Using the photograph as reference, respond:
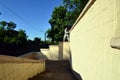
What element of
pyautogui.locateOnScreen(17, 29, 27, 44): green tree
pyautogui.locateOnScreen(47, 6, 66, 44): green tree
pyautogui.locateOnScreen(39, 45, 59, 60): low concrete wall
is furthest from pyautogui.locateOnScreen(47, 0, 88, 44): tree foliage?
pyautogui.locateOnScreen(17, 29, 27, 44): green tree

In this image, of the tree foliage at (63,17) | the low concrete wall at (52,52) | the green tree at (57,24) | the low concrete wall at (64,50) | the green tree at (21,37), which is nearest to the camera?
the low concrete wall at (64,50)

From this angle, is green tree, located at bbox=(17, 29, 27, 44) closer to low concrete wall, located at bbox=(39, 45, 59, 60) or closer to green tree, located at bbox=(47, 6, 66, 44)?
low concrete wall, located at bbox=(39, 45, 59, 60)

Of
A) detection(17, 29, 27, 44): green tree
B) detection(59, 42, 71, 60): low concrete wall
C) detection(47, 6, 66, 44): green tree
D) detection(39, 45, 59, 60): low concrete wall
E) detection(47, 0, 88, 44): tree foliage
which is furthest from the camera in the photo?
detection(47, 6, 66, 44): green tree

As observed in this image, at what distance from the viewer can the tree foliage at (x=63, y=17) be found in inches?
827

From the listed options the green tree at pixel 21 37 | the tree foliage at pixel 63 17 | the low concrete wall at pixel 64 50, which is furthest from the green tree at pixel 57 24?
the low concrete wall at pixel 64 50

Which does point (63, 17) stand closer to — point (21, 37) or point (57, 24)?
point (57, 24)

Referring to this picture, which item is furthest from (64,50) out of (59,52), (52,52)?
(52,52)

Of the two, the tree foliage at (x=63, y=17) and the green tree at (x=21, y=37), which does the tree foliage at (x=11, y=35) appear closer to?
the green tree at (x=21, y=37)

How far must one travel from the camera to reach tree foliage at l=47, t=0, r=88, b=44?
2100 cm

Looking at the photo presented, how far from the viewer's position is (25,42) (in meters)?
17.9

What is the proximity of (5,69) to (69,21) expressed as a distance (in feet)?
57.3

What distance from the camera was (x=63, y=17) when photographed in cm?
2247

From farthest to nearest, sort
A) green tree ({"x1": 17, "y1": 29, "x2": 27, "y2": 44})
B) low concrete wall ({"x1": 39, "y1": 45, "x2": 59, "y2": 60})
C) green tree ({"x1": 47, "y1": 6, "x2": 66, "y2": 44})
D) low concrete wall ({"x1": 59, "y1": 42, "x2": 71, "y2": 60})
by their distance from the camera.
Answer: green tree ({"x1": 47, "y1": 6, "x2": 66, "y2": 44}), low concrete wall ({"x1": 39, "y1": 45, "x2": 59, "y2": 60}), green tree ({"x1": 17, "y1": 29, "x2": 27, "y2": 44}), low concrete wall ({"x1": 59, "y1": 42, "x2": 71, "y2": 60})

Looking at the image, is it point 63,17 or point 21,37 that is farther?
point 63,17
